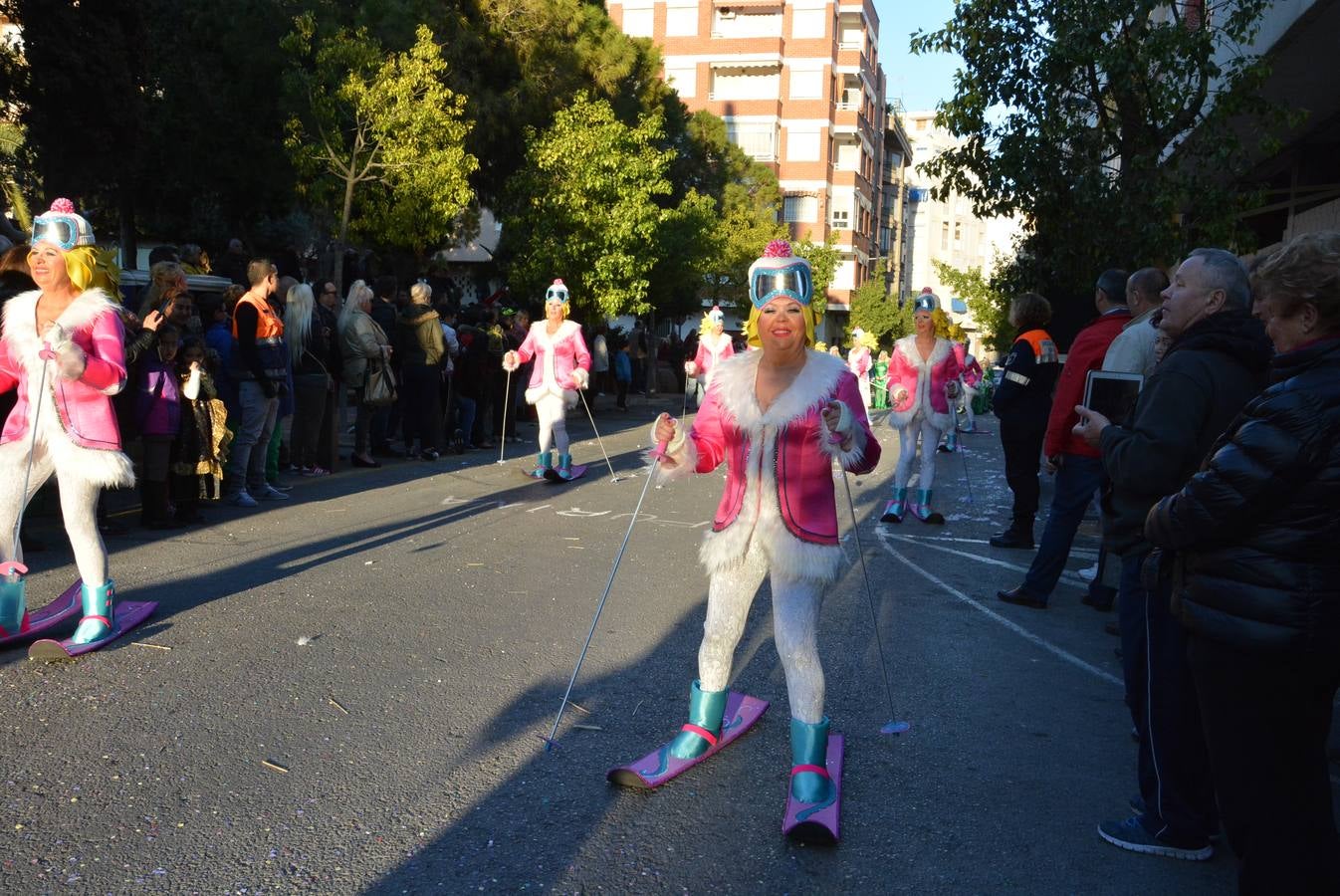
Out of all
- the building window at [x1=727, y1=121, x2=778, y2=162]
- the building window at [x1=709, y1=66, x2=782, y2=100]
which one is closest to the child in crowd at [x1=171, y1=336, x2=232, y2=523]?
the building window at [x1=727, y1=121, x2=778, y2=162]

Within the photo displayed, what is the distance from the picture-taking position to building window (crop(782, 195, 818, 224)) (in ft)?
198

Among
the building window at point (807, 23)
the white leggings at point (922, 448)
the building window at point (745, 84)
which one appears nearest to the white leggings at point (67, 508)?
the white leggings at point (922, 448)

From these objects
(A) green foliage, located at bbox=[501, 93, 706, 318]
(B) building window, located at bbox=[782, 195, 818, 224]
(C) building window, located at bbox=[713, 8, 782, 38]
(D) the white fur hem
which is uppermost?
(C) building window, located at bbox=[713, 8, 782, 38]

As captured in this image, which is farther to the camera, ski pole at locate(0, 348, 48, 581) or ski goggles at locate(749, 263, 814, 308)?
ski pole at locate(0, 348, 48, 581)

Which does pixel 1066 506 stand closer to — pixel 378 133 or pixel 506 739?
pixel 506 739

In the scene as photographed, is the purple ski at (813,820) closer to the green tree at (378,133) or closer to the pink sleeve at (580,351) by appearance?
the pink sleeve at (580,351)

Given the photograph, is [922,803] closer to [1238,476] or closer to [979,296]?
[1238,476]

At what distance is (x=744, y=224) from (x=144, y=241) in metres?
19.7

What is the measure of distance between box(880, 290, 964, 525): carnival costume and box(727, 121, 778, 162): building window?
4927cm

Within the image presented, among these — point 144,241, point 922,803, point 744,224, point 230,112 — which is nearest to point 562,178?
point 230,112

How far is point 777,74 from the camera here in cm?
5812

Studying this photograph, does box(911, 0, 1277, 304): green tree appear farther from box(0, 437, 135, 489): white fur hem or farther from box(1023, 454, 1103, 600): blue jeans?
box(0, 437, 135, 489): white fur hem

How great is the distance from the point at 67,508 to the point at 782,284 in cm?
374

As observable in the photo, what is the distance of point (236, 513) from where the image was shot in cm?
973
